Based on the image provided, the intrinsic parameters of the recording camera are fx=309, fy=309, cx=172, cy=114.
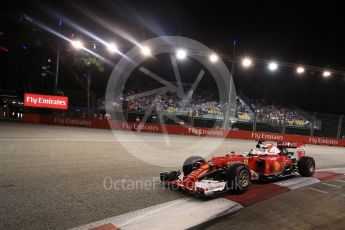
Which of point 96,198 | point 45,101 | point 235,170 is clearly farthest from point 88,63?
point 235,170

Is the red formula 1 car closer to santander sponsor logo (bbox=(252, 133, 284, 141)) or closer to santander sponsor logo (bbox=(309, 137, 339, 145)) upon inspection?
santander sponsor logo (bbox=(252, 133, 284, 141))

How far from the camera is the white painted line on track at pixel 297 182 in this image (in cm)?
749

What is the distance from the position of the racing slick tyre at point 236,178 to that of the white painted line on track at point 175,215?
37cm

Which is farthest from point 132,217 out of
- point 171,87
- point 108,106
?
point 171,87

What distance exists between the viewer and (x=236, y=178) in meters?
6.12

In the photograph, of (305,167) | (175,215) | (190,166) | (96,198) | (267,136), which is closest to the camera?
(175,215)

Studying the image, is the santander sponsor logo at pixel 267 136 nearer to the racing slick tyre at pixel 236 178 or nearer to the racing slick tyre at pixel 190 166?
the racing slick tyre at pixel 190 166

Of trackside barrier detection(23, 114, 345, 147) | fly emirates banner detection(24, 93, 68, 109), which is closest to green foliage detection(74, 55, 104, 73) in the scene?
fly emirates banner detection(24, 93, 68, 109)

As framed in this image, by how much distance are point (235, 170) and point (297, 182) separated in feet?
8.77

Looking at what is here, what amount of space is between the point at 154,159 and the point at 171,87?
20.8 metres

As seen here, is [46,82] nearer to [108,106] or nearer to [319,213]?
[108,106]

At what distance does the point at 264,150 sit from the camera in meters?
7.98

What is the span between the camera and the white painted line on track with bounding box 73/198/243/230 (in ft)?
15.0

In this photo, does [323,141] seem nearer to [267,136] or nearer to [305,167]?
[267,136]
